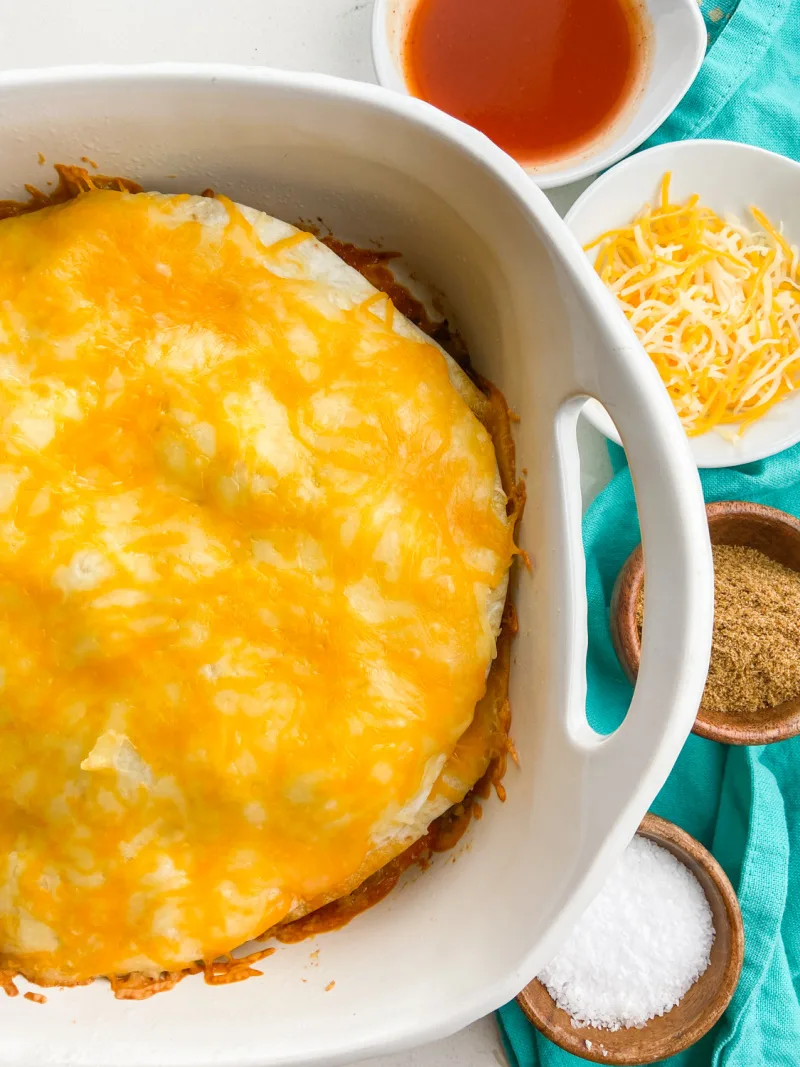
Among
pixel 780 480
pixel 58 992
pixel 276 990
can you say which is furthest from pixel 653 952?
pixel 58 992

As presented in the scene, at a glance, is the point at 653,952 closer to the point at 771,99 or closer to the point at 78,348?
the point at 78,348

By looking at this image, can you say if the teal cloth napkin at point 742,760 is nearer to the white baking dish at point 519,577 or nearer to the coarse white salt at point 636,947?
the coarse white salt at point 636,947

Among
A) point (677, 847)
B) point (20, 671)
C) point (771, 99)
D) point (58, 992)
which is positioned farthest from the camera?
point (771, 99)

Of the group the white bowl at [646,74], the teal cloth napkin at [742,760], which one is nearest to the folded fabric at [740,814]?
the teal cloth napkin at [742,760]

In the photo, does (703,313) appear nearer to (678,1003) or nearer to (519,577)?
(519,577)

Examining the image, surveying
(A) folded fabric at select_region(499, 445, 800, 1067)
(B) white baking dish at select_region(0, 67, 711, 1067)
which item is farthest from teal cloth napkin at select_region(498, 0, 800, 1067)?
(B) white baking dish at select_region(0, 67, 711, 1067)
